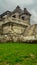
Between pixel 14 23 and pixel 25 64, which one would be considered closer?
pixel 25 64

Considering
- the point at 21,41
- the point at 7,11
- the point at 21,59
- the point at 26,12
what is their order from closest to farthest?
the point at 21,59
the point at 21,41
the point at 26,12
the point at 7,11

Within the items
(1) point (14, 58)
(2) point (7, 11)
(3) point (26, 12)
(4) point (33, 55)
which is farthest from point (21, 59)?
(2) point (7, 11)

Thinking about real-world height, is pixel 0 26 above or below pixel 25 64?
above

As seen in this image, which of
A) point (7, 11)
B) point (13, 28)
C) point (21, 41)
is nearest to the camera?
point (21, 41)

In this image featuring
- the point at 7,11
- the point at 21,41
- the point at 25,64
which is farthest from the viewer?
the point at 7,11

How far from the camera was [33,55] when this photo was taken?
1653cm

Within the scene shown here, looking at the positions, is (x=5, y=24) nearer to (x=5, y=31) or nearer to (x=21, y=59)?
(x=5, y=31)

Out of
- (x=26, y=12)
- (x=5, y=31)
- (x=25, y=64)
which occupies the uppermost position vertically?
(x=26, y=12)

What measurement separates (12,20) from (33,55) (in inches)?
970

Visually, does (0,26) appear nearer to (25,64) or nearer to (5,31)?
(5,31)

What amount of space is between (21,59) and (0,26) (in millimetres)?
27023

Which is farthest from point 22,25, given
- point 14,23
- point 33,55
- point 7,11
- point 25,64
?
point 25,64

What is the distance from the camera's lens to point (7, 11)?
190 ft

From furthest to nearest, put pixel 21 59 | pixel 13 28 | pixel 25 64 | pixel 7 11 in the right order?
pixel 7 11, pixel 13 28, pixel 21 59, pixel 25 64
